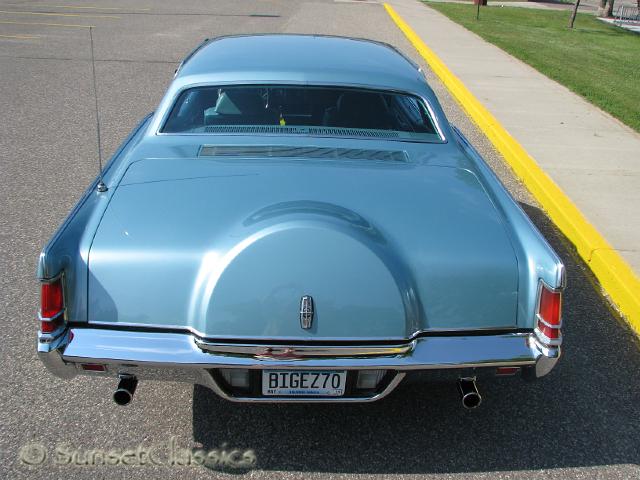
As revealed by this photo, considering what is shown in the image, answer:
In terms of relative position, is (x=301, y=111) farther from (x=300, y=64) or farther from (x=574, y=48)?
(x=574, y=48)

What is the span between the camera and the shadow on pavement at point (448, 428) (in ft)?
10.1

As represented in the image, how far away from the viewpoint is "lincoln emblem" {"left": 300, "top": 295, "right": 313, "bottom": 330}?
8.73 ft

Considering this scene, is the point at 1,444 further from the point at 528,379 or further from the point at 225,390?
the point at 528,379

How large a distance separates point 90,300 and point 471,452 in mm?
1756

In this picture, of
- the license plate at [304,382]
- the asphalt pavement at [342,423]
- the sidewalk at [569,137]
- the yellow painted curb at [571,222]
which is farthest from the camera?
the sidewalk at [569,137]

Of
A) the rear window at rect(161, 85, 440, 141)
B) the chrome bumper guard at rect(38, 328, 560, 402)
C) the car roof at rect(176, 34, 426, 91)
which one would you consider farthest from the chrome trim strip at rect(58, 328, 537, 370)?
the car roof at rect(176, 34, 426, 91)

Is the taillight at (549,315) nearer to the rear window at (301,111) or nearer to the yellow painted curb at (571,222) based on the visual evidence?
the rear window at (301,111)

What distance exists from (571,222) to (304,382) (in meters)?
3.53

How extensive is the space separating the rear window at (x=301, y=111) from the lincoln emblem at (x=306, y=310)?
1.45 metres

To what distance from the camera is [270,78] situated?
12.9 feet

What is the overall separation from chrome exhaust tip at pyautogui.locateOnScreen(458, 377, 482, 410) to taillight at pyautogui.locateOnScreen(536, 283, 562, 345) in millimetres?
336

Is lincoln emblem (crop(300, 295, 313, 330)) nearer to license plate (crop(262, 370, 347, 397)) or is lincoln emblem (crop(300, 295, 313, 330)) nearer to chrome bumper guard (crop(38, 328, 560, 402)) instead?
chrome bumper guard (crop(38, 328, 560, 402))

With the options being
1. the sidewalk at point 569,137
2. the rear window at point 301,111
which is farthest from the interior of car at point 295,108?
the sidewalk at point 569,137

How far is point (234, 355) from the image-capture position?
2705 mm
